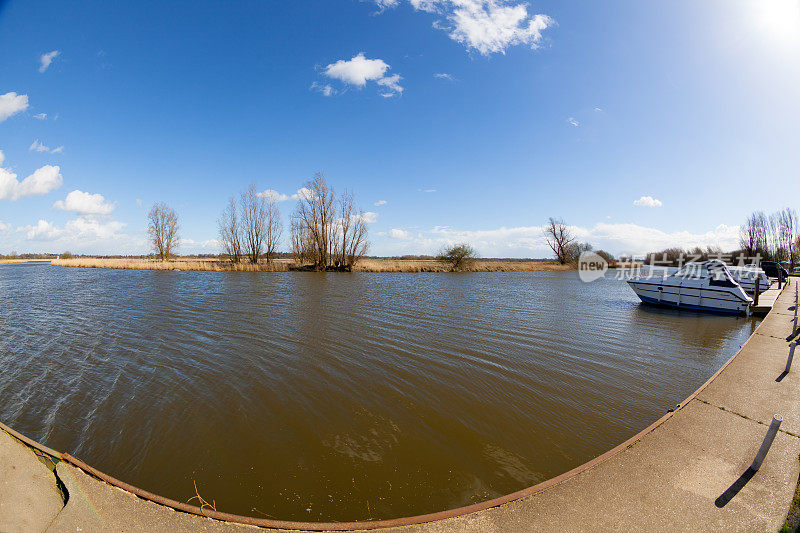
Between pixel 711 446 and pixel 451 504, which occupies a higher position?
pixel 711 446

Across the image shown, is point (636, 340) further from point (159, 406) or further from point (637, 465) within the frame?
point (159, 406)

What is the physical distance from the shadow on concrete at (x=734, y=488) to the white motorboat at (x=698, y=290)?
1573 cm

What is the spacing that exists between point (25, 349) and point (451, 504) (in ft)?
34.3

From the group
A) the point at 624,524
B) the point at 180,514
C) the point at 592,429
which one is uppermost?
the point at 180,514

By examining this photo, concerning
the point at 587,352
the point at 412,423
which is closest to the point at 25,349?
the point at 412,423

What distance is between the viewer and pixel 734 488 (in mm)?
3061

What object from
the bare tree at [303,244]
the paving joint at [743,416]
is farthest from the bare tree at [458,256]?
the paving joint at [743,416]

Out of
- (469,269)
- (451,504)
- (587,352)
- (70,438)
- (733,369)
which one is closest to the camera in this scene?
(451,504)

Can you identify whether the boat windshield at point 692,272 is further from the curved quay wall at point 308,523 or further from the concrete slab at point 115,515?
the concrete slab at point 115,515

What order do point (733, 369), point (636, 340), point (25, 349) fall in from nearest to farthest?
point (733, 369), point (25, 349), point (636, 340)

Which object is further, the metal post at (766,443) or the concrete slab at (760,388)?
the concrete slab at (760,388)

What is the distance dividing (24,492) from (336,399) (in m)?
3.54

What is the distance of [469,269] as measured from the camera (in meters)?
44.0

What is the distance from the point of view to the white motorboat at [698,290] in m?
14.5
